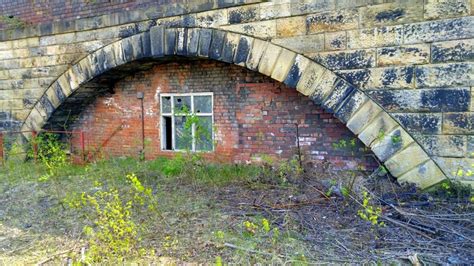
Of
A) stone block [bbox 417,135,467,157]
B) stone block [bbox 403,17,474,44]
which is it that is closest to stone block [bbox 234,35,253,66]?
stone block [bbox 403,17,474,44]

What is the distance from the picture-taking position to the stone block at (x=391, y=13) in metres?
4.73

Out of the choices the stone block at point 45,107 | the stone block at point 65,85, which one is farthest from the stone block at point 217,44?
the stone block at point 45,107

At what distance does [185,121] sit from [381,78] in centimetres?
423

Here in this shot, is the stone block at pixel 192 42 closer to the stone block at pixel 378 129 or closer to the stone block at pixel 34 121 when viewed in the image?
the stone block at pixel 378 129

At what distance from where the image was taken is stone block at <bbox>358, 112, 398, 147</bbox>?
16.3 feet

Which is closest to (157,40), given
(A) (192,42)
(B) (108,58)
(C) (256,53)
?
(A) (192,42)

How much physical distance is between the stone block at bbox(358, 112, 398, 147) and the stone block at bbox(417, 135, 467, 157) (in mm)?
408

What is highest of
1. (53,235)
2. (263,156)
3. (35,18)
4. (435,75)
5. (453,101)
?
(35,18)

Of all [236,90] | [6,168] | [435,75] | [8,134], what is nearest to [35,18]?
[8,134]

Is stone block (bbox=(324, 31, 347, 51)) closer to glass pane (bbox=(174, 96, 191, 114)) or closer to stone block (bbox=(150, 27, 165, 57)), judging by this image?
stone block (bbox=(150, 27, 165, 57))

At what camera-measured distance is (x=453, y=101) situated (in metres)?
4.63

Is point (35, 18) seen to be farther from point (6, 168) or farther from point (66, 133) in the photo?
point (6, 168)

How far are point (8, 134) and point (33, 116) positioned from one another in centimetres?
103

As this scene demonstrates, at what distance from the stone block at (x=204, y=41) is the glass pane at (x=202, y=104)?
1.38 m
